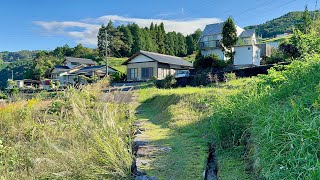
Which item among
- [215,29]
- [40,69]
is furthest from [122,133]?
[40,69]

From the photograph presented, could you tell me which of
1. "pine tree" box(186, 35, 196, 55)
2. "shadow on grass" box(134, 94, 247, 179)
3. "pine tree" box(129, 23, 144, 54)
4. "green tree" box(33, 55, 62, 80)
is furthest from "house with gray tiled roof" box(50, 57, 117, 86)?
"shadow on grass" box(134, 94, 247, 179)

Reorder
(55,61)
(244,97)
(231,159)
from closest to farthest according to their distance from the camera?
(231,159) < (244,97) < (55,61)

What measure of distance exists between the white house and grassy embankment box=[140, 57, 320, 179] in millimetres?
23059

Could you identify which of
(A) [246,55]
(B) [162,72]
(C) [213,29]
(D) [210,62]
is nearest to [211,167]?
(D) [210,62]

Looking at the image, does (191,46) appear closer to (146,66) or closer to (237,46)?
(237,46)

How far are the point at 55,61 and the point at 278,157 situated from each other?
175 feet

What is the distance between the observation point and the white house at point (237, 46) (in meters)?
27.4

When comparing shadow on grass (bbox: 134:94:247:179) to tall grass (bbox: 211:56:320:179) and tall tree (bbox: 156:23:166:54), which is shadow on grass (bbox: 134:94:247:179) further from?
tall tree (bbox: 156:23:166:54)

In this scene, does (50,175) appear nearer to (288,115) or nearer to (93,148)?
(93,148)

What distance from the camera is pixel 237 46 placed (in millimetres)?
28188

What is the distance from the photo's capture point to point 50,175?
3.59m

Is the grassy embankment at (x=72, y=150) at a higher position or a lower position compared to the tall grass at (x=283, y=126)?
lower

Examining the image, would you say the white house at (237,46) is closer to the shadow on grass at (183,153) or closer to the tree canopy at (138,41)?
the tree canopy at (138,41)

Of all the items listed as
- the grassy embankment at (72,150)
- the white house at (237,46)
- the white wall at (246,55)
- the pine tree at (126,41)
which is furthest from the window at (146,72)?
the pine tree at (126,41)
